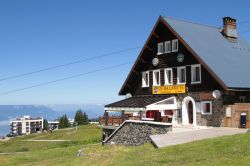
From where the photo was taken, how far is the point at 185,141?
22.3 m

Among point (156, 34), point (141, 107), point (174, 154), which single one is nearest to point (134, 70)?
point (156, 34)

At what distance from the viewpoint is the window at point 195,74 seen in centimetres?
3167

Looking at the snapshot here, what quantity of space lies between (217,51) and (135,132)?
10304 mm

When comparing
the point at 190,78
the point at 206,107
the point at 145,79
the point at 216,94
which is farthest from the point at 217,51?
the point at 145,79

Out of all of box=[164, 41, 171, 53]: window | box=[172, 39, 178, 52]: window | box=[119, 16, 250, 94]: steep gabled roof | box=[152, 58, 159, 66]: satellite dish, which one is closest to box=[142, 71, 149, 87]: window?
box=[119, 16, 250, 94]: steep gabled roof

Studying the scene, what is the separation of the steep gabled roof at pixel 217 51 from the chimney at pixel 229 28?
22.2 inches

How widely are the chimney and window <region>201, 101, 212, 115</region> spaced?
923 cm

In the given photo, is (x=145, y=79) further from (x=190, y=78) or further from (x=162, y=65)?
(x=190, y=78)

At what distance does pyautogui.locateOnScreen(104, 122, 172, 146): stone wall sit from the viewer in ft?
91.0

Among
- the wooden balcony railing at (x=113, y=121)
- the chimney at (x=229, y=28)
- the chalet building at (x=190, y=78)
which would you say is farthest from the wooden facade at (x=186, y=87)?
the chimney at (x=229, y=28)

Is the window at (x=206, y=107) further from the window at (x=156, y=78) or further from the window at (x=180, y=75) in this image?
the window at (x=156, y=78)

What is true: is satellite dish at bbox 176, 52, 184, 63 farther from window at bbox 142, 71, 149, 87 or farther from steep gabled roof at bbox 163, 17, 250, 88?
window at bbox 142, 71, 149, 87

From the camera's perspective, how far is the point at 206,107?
3133 centimetres

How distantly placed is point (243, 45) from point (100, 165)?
2326 centimetres
